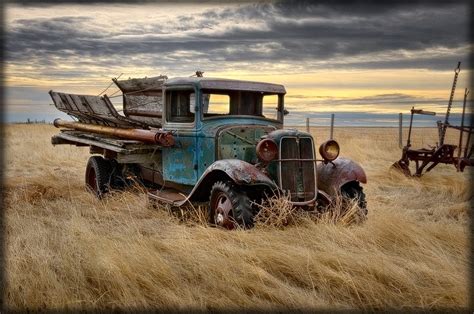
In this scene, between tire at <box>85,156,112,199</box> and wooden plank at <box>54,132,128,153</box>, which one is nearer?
wooden plank at <box>54,132,128,153</box>

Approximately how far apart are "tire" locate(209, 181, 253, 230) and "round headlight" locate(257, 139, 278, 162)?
53 cm

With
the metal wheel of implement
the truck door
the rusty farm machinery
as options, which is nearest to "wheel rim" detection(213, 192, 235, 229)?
the truck door

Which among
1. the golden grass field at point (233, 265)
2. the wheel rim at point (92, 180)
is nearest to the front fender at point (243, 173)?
the golden grass field at point (233, 265)

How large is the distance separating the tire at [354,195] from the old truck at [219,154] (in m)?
0.01

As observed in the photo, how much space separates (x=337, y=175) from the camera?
701cm

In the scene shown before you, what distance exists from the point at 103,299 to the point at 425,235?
3.77 meters

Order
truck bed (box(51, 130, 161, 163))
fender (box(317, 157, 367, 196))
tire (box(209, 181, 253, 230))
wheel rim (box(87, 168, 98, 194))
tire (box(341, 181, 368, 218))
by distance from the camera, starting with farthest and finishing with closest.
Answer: wheel rim (box(87, 168, 98, 194)) → truck bed (box(51, 130, 161, 163)) → fender (box(317, 157, 367, 196)) → tire (box(341, 181, 368, 218)) → tire (box(209, 181, 253, 230))

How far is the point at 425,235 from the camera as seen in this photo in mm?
6059

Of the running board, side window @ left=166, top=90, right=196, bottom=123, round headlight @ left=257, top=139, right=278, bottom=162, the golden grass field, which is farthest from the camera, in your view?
side window @ left=166, top=90, right=196, bottom=123

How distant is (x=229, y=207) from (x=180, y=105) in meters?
2.29

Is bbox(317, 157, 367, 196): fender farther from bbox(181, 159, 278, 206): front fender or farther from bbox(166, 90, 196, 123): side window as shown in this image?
bbox(166, 90, 196, 123): side window

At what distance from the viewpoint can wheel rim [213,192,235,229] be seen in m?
6.14

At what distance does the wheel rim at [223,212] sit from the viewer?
614 cm

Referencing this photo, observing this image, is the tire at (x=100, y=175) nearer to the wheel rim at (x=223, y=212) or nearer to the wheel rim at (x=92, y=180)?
the wheel rim at (x=92, y=180)
